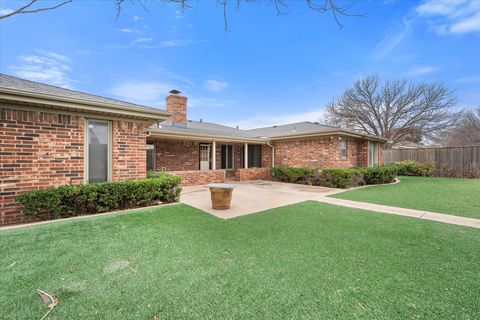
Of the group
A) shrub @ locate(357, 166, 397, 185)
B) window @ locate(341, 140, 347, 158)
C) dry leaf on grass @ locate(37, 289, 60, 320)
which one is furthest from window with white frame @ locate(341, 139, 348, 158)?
dry leaf on grass @ locate(37, 289, 60, 320)

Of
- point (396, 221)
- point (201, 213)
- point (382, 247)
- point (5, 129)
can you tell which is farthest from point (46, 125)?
A: point (396, 221)

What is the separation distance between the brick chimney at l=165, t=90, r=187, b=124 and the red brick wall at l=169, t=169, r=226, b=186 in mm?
3847

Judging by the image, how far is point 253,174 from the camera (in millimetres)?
14094

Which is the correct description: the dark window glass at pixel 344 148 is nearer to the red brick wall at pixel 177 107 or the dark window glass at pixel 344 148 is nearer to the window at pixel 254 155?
the window at pixel 254 155

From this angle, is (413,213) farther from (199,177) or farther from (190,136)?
(190,136)

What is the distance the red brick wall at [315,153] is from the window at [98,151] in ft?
33.5

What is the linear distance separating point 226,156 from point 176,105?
15.5 ft

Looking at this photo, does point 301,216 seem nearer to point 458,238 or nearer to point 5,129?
point 458,238

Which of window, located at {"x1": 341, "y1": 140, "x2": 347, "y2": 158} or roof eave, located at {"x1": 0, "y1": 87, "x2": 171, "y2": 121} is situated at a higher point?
roof eave, located at {"x1": 0, "y1": 87, "x2": 171, "y2": 121}

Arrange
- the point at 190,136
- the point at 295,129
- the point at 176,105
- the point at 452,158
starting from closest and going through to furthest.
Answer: the point at 190,136, the point at 176,105, the point at 452,158, the point at 295,129

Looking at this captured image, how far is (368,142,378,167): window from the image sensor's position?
1423cm

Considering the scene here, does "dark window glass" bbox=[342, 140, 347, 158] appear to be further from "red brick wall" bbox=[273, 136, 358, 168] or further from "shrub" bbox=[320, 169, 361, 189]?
"shrub" bbox=[320, 169, 361, 189]

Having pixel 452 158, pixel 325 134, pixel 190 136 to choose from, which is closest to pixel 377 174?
pixel 325 134

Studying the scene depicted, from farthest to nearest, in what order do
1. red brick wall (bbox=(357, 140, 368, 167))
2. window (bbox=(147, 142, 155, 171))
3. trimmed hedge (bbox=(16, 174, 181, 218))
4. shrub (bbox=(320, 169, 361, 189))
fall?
red brick wall (bbox=(357, 140, 368, 167)), window (bbox=(147, 142, 155, 171)), shrub (bbox=(320, 169, 361, 189)), trimmed hedge (bbox=(16, 174, 181, 218))
